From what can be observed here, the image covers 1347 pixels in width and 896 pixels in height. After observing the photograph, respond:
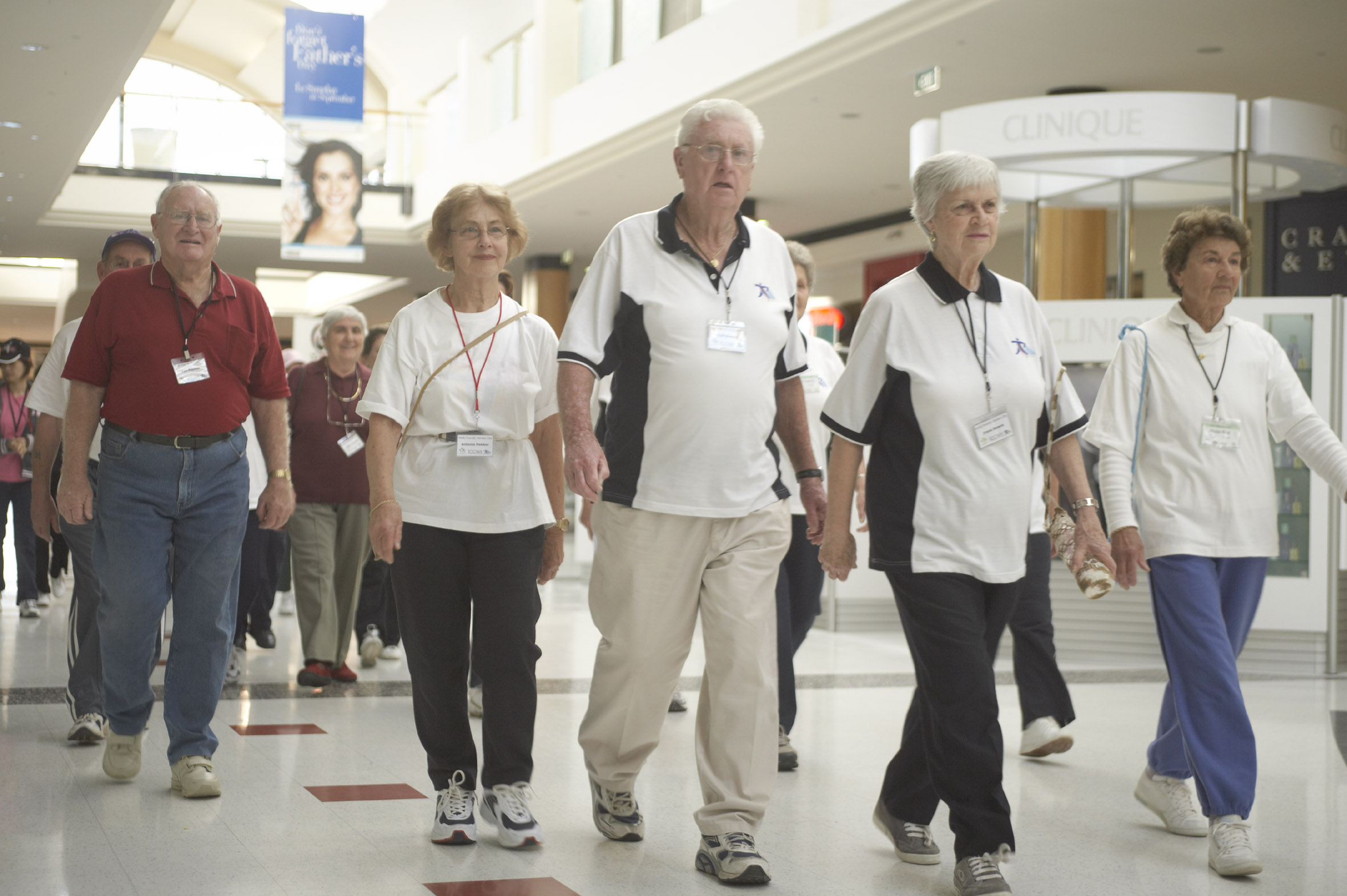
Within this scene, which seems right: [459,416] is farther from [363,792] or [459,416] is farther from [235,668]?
[235,668]

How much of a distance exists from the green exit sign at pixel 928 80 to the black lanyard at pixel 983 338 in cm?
788

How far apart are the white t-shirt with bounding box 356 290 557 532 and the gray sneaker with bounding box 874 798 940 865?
106 cm

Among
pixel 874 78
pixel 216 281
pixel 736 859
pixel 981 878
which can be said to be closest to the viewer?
pixel 981 878

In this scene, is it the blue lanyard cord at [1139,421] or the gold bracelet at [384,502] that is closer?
the gold bracelet at [384,502]

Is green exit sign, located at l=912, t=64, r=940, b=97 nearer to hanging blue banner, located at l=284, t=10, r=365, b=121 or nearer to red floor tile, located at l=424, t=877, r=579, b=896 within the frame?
hanging blue banner, located at l=284, t=10, r=365, b=121

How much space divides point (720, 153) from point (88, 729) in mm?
2733

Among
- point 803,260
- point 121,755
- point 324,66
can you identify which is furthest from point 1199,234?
point 324,66

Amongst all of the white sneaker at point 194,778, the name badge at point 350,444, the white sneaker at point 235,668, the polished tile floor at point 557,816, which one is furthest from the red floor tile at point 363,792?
the name badge at point 350,444

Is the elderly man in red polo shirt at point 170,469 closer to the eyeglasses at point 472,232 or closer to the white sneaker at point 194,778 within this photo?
the white sneaker at point 194,778

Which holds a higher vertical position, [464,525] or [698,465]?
[698,465]

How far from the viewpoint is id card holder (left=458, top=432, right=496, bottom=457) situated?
312 centimetres

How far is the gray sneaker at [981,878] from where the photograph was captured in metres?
2.71

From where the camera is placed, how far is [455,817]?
10.3 ft

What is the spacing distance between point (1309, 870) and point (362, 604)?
14.9 ft
